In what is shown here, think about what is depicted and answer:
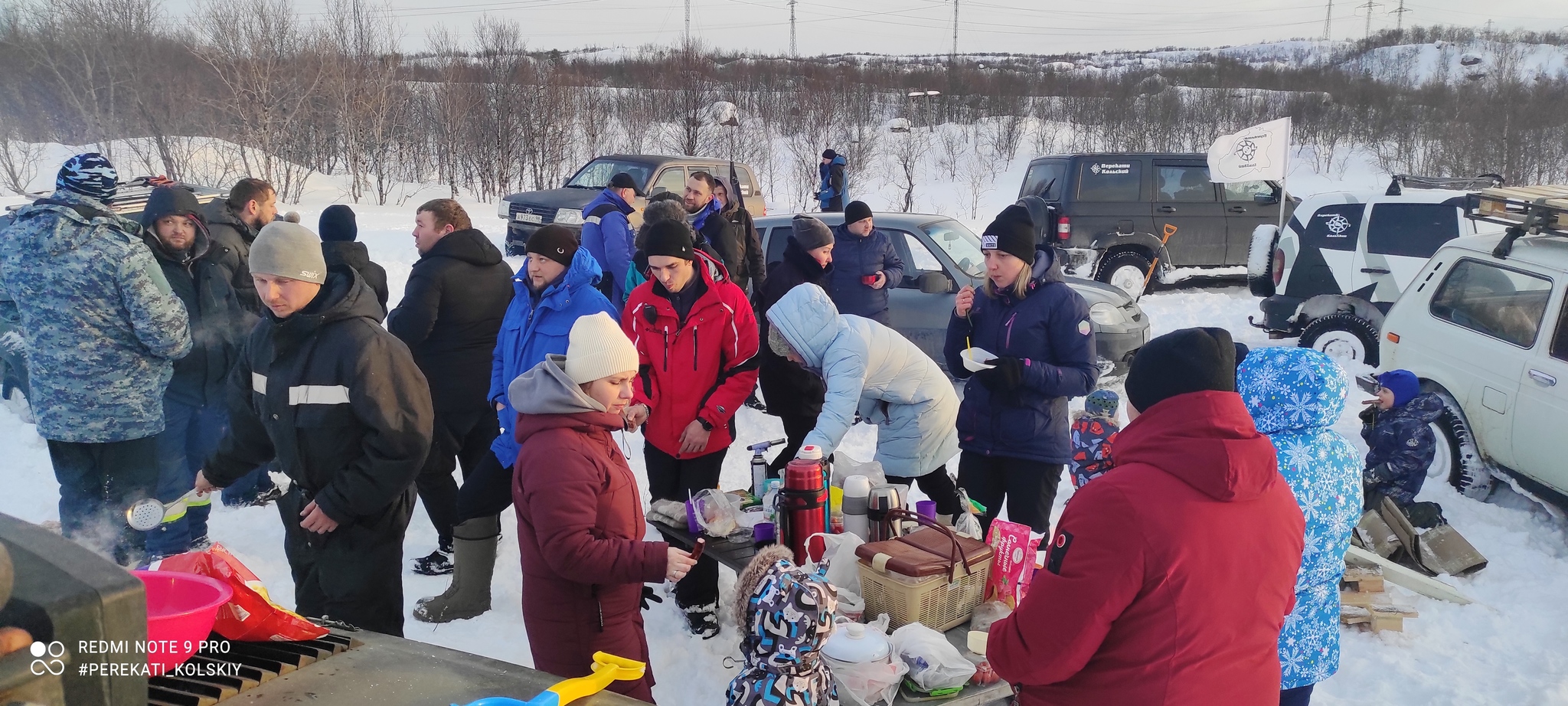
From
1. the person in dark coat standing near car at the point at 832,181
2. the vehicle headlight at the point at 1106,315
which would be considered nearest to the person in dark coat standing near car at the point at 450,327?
the vehicle headlight at the point at 1106,315

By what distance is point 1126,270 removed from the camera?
42.3 feet

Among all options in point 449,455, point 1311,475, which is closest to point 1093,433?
point 1311,475

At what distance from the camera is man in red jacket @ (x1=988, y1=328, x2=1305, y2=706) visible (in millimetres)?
1919

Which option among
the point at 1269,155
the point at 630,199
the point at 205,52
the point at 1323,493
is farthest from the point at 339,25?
the point at 1323,493

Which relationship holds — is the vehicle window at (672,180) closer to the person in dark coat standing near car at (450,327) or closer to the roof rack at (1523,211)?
the person in dark coat standing near car at (450,327)

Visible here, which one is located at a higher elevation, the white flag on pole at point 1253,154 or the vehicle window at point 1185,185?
the white flag on pole at point 1253,154

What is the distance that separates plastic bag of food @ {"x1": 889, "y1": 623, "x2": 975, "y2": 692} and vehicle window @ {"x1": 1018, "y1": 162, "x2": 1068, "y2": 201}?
11.2 m

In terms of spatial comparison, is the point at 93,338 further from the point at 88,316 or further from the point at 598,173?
the point at 598,173

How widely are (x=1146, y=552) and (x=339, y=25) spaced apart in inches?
1014

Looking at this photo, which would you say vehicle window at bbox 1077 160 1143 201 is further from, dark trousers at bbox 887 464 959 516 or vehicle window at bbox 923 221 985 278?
dark trousers at bbox 887 464 959 516

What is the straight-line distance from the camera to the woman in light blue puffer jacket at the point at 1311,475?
280cm

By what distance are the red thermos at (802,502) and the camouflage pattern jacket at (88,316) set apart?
9.94 ft

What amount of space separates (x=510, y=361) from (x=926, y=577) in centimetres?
238

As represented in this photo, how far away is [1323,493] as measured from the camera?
2.80 metres
